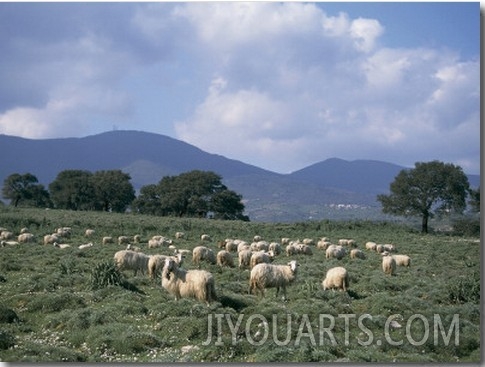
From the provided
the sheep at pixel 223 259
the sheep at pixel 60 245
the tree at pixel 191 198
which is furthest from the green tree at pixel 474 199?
the sheep at pixel 60 245

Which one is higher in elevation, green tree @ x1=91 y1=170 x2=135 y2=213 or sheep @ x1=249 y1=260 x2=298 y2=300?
green tree @ x1=91 y1=170 x2=135 y2=213

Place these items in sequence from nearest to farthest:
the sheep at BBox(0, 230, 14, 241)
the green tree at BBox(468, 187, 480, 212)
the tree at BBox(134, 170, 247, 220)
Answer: the sheep at BBox(0, 230, 14, 241) < the green tree at BBox(468, 187, 480, 212) < the tree at BBox(134, 170, 247, 220)

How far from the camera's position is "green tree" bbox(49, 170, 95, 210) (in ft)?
280

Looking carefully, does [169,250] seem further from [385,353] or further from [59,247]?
[385,353]

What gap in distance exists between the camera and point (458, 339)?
38.1 ft

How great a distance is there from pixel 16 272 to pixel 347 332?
15.3m

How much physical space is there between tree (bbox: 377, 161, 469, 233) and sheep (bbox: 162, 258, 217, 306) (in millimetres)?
50665

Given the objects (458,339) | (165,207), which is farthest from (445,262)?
(165,207)

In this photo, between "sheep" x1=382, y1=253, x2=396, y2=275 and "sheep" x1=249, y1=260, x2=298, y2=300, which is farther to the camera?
"sheep" x1=382, y1=253, x2=396, y2=275

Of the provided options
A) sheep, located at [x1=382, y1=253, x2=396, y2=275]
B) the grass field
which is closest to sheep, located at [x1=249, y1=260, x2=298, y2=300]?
the grass field

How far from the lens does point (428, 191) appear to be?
62875 millimetres

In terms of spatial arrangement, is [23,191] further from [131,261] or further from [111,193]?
[131,261]

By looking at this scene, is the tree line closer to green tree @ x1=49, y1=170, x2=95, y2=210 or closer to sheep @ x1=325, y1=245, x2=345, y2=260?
green tree @ x1=49, y1=170, x2=95, y2=210

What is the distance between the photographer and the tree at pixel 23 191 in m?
87.6
